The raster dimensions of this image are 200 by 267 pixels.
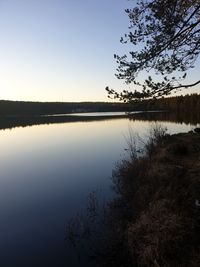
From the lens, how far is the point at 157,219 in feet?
25.8

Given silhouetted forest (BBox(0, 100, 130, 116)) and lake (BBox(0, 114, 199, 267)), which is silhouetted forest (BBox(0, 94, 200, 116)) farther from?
lake (BBox(0, 114, 199, 267))

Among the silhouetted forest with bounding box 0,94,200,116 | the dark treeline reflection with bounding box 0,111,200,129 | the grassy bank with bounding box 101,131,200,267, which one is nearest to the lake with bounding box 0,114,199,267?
the grassy bank with bounding box 101,131,200,267

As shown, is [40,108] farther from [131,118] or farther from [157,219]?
[157,219]

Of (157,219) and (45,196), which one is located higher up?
(157,219)

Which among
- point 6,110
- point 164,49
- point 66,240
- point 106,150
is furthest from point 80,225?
point 6,110

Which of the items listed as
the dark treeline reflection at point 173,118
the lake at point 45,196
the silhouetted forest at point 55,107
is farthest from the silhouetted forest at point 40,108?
the lake at point 45,196

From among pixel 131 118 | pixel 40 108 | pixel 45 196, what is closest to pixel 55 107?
pixel 40 108

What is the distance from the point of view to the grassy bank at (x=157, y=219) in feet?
21.9

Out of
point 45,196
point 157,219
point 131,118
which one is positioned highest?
point 157,219

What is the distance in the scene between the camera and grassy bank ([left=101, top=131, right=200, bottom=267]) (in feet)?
21.9

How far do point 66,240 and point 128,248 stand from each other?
2212 millimetres

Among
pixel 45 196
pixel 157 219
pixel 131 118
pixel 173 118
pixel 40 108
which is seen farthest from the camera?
pixel 40 108

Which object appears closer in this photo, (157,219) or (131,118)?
(157,219)

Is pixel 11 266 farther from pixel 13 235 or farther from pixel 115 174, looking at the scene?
pixel 115 174
